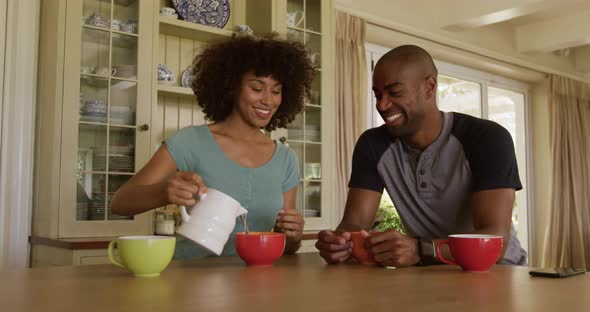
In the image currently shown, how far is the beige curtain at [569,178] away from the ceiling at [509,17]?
73 centimetres

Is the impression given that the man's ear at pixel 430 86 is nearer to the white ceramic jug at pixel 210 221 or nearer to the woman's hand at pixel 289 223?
the woman's hand at pixel 289 223

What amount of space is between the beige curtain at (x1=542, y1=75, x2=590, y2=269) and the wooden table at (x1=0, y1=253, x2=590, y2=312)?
197 inches

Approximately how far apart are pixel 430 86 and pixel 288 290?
1029mm

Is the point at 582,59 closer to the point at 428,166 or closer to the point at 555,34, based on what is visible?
the point at 555,34

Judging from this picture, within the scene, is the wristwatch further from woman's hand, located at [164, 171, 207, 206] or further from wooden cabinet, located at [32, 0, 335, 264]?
wooden cabinet, located at [32, 0, 335, 264]

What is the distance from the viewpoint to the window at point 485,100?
4.80m

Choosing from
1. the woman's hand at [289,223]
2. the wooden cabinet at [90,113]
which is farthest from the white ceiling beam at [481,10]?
the woman's hand at [289,223]

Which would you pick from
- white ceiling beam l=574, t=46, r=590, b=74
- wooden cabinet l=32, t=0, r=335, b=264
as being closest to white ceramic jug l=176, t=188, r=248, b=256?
wooden cabinet l=32, t=0, r=335, b=264

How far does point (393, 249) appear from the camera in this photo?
1184 mm

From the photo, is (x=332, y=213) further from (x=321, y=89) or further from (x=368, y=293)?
(x=368, y=293)

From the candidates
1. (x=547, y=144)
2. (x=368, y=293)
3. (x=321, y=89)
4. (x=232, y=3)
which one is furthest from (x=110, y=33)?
(x=547, y=144)

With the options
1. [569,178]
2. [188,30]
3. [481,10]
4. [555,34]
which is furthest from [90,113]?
[569,178]

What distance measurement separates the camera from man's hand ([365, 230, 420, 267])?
117 centimetres

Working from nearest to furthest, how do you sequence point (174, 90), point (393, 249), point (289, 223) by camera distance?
point (393, 249) < point (289, 223) < point (174, 90)
